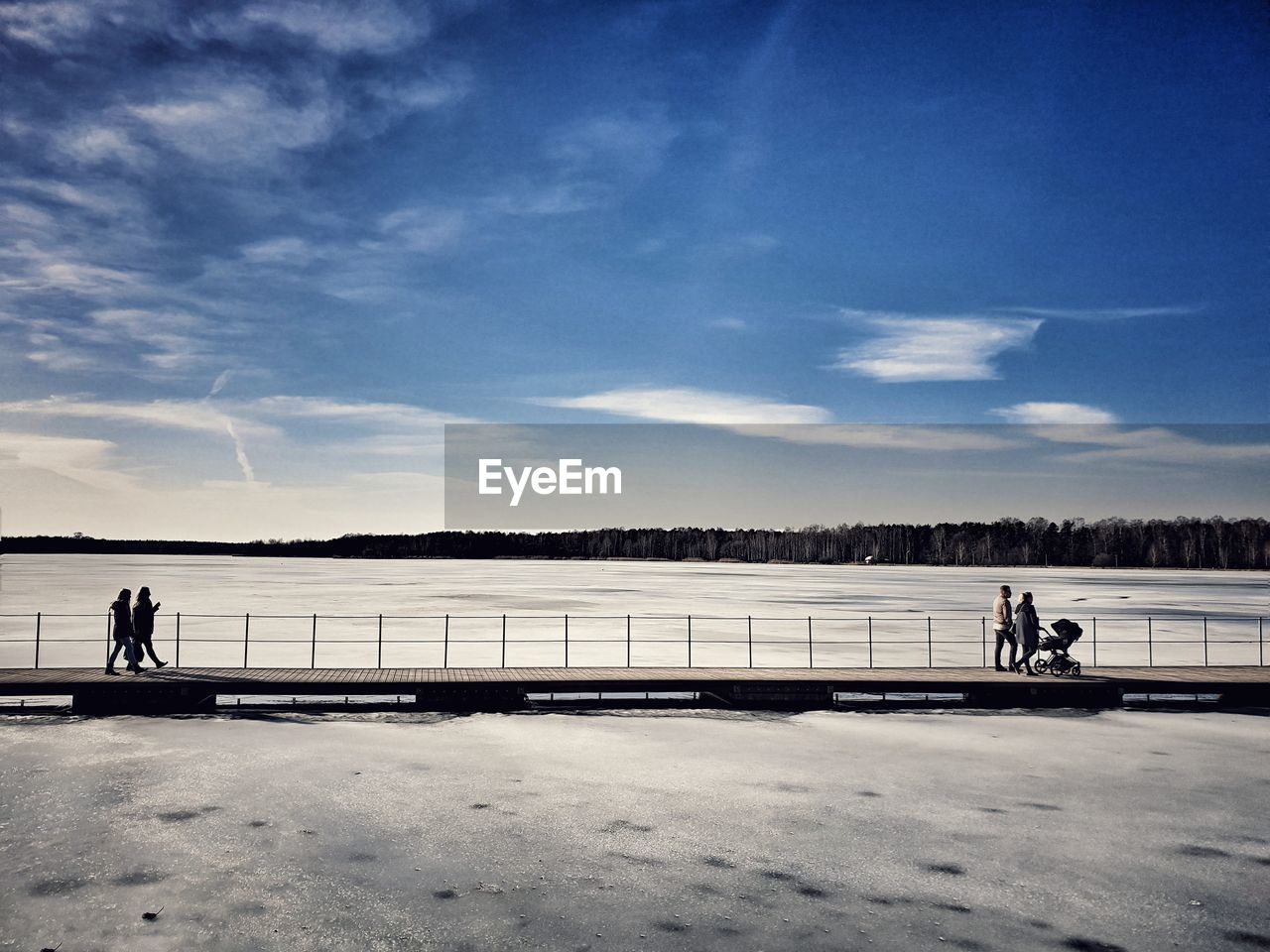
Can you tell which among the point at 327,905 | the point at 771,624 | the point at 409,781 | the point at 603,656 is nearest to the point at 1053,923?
the point at 327,905

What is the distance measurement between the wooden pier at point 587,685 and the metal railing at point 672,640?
97.9 inches

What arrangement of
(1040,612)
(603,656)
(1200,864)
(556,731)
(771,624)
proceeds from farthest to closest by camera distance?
1. (1040,612)
2. (771,624)
3. (603,656)
4. (556,731)
5. (1200,864)

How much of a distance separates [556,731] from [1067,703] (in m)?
10.8

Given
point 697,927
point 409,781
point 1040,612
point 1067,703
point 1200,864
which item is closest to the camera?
point 697,927

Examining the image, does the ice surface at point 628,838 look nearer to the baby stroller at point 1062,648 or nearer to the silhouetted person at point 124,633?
the silhouetted person at point 124,633

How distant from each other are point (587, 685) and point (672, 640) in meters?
13.7

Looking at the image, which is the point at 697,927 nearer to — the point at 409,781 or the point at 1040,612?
the point at 409,781

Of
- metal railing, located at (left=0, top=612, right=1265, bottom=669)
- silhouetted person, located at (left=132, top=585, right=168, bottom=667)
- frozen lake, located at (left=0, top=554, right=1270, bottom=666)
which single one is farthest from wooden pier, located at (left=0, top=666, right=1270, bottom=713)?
frozen lake, located at (left=0, top=554, right=1270, bottom=666)

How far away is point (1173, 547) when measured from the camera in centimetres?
19212

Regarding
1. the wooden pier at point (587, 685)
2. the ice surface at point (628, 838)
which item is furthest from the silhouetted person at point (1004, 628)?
the ice surface at point (628, 838)

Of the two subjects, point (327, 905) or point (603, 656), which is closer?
point (327, 905)

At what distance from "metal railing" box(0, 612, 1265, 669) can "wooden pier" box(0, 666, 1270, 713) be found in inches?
97.9

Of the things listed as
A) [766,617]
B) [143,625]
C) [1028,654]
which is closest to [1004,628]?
[1028,654]

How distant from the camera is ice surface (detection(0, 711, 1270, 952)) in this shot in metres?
8.55
